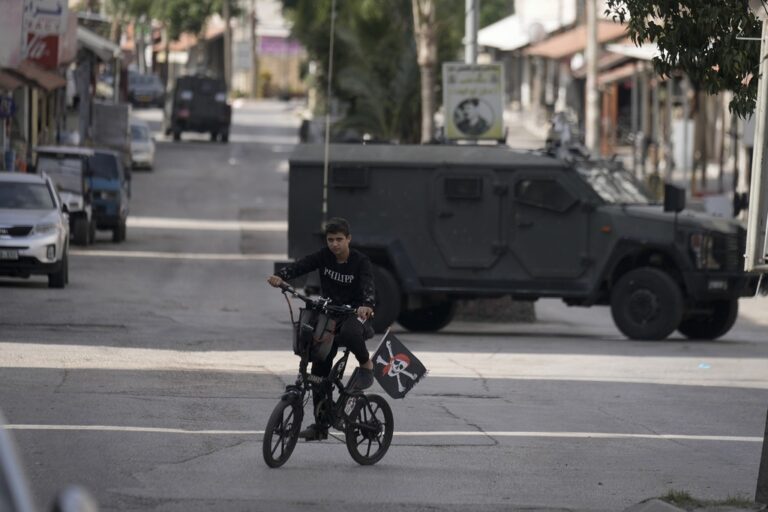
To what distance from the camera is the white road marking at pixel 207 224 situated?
132 feet

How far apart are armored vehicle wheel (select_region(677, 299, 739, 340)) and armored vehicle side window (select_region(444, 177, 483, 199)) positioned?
338cm

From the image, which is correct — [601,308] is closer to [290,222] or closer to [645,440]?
[290,222]

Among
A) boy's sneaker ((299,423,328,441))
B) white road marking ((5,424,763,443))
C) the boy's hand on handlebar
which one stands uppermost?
the boy's hand on handlebar

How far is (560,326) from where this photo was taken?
982 inches

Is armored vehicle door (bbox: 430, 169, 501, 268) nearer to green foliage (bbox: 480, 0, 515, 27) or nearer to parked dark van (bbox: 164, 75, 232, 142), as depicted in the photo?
parked dark van (bbox: 164, 75, 232, 142)

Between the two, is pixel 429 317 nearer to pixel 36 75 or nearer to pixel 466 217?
pixel 466 217

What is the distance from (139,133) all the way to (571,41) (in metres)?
19.0

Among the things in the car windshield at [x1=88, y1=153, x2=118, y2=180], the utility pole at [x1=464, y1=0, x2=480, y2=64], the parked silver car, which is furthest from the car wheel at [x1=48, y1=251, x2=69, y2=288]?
the parked silver car

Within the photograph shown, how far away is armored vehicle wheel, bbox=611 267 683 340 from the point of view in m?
20.9

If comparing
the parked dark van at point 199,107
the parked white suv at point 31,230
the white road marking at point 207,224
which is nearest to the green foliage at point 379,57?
the white road marking at point 207,224

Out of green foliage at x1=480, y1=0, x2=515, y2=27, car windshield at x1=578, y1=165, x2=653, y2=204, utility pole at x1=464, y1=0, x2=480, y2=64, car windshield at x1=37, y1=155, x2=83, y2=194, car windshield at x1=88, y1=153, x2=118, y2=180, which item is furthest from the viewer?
green foliage at x1=480, y1=0, x2=515, y2=27

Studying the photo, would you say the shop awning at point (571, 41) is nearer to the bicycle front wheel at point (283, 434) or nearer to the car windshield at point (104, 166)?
the car windshield at point (104, 166)

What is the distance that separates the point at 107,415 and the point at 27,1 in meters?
20.9

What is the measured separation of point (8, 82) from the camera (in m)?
33.2
